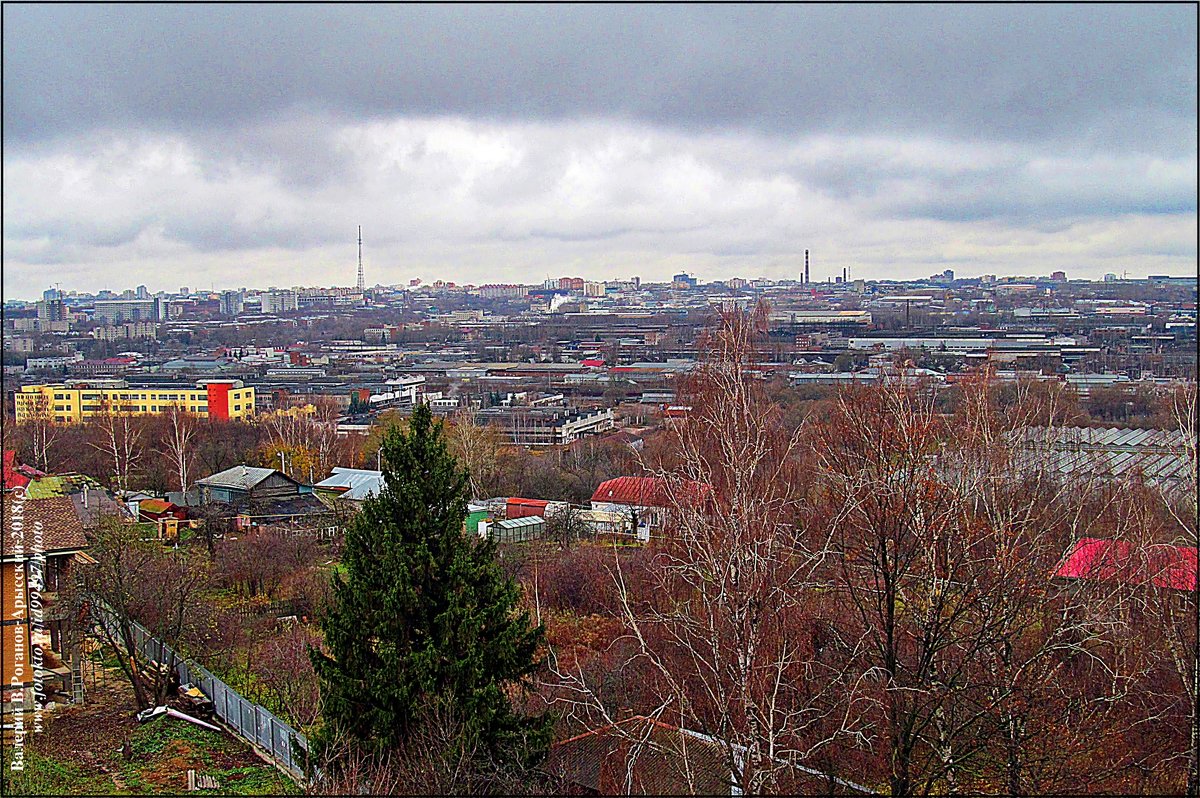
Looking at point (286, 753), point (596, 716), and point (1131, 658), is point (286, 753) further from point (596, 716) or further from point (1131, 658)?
point (1131, 658)

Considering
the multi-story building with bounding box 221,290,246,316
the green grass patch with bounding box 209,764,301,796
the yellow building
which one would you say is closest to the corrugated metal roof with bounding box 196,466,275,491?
the yellow building

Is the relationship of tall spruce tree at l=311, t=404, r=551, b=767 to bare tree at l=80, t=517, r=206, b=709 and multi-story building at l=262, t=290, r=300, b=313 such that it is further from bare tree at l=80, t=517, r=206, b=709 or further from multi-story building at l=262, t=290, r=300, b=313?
multi-story building at l=262, t=290, r=300, b=313

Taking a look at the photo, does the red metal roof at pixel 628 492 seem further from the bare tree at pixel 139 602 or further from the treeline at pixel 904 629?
the bare tree at pixel 139 602

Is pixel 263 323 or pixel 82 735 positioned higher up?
pixel 263 323

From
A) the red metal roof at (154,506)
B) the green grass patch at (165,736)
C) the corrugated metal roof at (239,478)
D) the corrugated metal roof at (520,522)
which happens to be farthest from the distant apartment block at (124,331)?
the green grass patch at (165,736)

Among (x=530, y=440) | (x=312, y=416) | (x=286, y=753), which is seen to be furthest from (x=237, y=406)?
(x=286, y=753)
